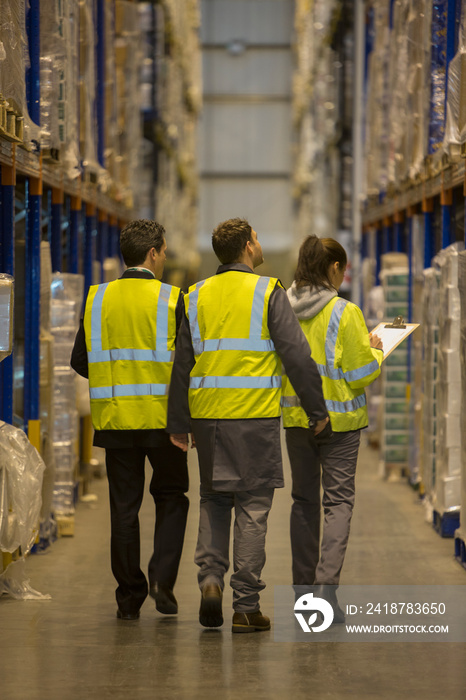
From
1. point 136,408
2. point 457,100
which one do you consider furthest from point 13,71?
point 457,100

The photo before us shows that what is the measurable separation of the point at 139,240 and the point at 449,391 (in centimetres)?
273

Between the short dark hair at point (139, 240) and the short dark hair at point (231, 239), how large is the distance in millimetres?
360

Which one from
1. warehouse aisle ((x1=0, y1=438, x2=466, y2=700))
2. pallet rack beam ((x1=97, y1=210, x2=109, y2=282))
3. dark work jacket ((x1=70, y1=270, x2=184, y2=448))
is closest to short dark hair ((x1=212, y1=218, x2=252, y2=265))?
dark work jacket ((x1=70, y1=270, x2=184, y2=448))

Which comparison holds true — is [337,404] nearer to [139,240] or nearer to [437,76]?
[139,240]

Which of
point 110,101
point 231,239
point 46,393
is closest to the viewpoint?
point 231,239

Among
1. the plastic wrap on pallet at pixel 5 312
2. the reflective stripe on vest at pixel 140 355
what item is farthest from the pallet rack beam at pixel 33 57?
the reflective stripe on vest at pixel 140 355

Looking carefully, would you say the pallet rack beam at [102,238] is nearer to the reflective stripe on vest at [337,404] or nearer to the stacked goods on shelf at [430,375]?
the stacked goods on shelf at [430,375]

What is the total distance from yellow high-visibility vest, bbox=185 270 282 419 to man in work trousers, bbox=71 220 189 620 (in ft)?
0.87

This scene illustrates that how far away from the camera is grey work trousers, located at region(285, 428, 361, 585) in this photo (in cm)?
487

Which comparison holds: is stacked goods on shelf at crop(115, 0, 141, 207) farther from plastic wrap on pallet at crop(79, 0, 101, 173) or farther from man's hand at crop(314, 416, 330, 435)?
man's hand at crop(314, 416, 330, 435)

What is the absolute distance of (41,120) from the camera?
6988 mm

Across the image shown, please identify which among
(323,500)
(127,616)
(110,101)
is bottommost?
(127,616)

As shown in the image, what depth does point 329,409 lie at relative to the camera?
4887mm

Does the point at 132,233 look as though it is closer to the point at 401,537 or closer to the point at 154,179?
the point at 401,537
